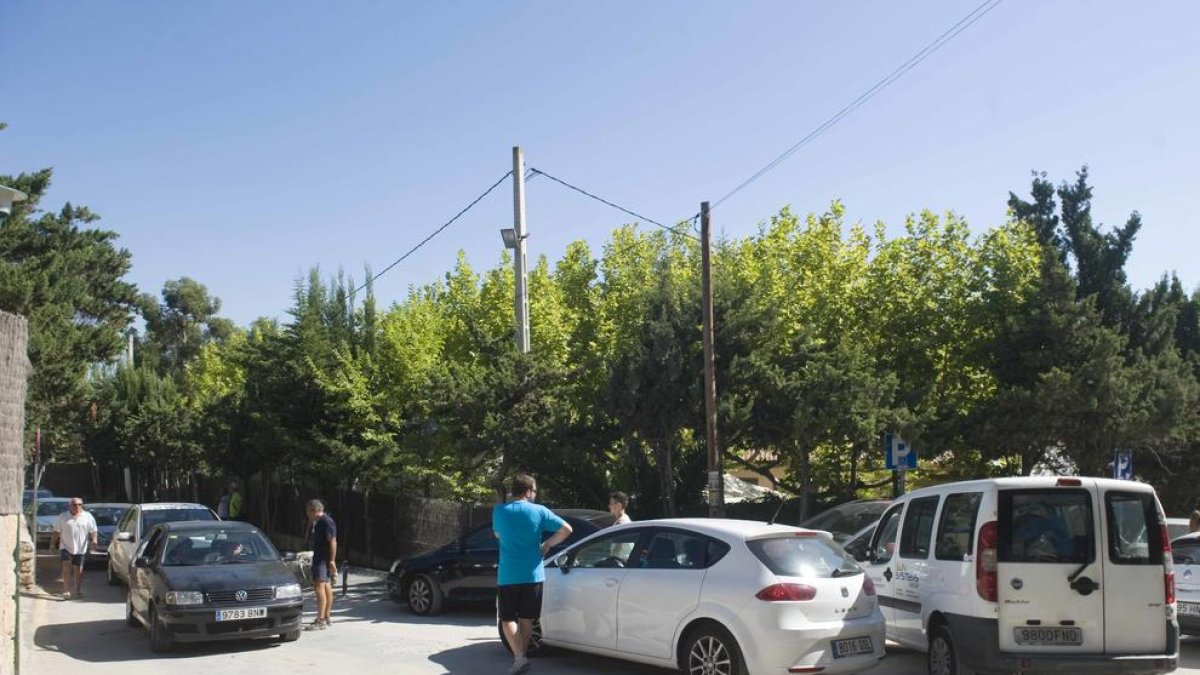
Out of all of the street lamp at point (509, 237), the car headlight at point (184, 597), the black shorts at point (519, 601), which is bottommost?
the car headlight at point (184, 597)

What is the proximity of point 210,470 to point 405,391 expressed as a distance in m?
14.7

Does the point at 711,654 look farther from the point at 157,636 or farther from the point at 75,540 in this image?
the point at 75,540

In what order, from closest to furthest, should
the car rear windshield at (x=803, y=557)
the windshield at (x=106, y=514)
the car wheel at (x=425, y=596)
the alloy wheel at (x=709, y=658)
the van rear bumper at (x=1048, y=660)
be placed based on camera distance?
the van rear bumper at (x=1048, y=660), the alloy wheel at (x=709, y=658), the car rear windshield at (x=803, y=557), the car wheel at (x=425, y=596), the windshield at (x=106, y=514)

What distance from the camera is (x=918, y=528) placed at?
32.0ft

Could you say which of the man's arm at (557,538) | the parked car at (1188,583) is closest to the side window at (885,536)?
the man's arm at (557,538)

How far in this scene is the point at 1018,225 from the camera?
86.5 ft

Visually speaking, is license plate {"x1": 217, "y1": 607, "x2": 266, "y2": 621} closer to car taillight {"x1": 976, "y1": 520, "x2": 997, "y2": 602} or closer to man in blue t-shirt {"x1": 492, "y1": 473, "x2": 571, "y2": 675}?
man in blue t-shirt {"x1": 492, "y1": 473, "x2": 571, "y2": 675}

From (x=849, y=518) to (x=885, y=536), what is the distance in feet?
16.0

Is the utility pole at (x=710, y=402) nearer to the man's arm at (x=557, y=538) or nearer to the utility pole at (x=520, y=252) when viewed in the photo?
the utility pole at (x=520, y=252)

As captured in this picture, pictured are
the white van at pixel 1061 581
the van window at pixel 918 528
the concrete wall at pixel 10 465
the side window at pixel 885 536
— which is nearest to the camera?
the concrete wall at pixel 10 465

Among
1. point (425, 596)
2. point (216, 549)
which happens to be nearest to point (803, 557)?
point (425, 596)

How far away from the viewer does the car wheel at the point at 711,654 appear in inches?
336

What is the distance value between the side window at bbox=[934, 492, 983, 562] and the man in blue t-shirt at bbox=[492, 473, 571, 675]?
132 inches

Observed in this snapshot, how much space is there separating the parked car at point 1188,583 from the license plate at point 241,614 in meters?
10.3
